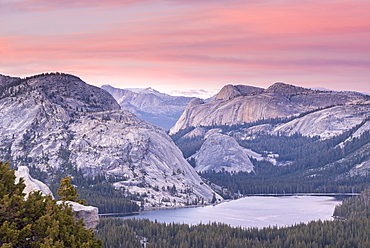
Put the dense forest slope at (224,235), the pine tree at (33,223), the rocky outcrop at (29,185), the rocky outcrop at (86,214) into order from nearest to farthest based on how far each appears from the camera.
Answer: the pine tree at (33,223)
the rocky outcrop at (86,214)
the rocky outcrop at (29,185)
the dense forest slope at (224,235)

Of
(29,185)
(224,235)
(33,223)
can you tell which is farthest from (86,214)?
(224,235)

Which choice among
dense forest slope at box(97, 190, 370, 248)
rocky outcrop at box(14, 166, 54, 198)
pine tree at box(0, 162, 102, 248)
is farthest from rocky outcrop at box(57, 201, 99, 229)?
dense forest slope at box(97, 190, 370, 248)

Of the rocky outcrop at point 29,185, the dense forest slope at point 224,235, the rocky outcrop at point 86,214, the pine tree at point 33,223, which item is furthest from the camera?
the dense forest slope at point 224,235

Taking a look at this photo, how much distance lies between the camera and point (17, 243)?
63031 millimetres

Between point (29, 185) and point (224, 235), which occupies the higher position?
point (29, 185)

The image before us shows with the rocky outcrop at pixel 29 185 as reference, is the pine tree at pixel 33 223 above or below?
below

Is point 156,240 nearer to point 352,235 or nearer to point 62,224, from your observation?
point 352,235

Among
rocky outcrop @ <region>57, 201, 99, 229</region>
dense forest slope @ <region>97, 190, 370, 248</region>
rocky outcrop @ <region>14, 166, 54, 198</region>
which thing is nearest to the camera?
rocky outcrop @ <region>57, 201, 99, 229</region>

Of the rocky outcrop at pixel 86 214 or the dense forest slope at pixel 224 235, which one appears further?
the dense forest slope at pixel 224 235

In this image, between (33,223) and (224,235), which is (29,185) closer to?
(33,223)

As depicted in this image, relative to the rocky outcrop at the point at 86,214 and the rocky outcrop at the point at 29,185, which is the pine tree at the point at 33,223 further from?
the rocky outcrop at the point at 29,185

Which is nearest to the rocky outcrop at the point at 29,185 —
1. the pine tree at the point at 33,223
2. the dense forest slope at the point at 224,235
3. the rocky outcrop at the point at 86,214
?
the rocky outcrop at the point at 86,214

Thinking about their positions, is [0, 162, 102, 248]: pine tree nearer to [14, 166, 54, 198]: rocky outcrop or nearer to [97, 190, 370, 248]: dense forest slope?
[14, 166, 54, 198]: rocky outcrop

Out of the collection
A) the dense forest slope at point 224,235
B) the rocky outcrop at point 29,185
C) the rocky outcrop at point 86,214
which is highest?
the rocky outcrop at point 29,185
